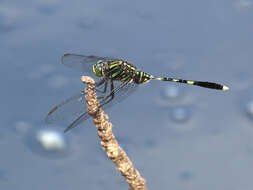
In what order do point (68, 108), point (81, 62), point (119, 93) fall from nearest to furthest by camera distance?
1. point (68, 108)
2. point (119, 93)
3. point (81, 62)

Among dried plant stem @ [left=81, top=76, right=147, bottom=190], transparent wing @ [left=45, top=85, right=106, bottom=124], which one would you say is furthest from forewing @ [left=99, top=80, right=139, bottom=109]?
dried plant stem @ [left=81, top=76, right=147, bottom=190]

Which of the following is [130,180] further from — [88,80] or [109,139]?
[88,80]

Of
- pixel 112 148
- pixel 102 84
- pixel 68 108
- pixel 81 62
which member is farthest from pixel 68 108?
pixel 112 148

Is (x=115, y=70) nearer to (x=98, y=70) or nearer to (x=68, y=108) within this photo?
(x=98, y=70)

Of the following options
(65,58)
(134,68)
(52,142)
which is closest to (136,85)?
(134,68)

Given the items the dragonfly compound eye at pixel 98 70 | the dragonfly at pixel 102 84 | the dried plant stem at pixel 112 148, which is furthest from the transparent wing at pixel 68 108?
the dried plant stem at pixel 112 148
